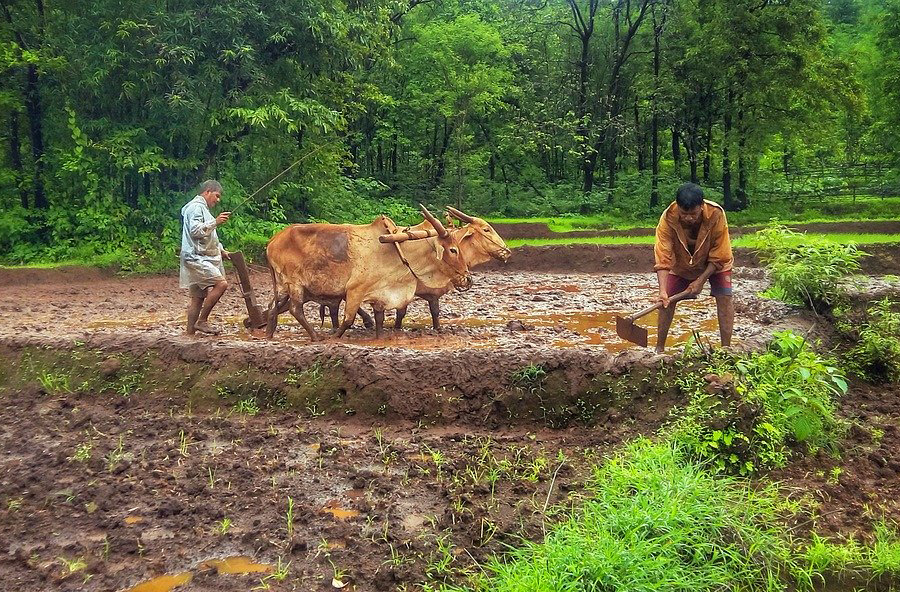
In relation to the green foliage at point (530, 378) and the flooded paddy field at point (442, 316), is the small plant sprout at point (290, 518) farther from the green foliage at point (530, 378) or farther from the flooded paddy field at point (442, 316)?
the flooded paddy field at point (442, 316)

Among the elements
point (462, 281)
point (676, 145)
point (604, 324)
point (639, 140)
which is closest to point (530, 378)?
point (462, 281)

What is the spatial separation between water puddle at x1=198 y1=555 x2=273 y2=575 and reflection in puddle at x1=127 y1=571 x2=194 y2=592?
0.41 feet

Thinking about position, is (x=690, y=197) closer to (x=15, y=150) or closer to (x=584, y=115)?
(x=15, y=150)

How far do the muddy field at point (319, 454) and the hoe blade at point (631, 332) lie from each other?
55 cm

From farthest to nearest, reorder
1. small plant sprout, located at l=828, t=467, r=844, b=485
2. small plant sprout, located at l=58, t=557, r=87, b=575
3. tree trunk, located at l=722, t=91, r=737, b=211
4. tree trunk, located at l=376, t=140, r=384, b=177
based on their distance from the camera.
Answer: tree trunk, located at l=376, t=140, r=384, b=177, tree trunk, located at l=722, t=91, r=737, b=211, small plant sprout, located at l=828, t=467, r=844, b=485, small plant sprout, located at l=58, t=557, r=87, b=575

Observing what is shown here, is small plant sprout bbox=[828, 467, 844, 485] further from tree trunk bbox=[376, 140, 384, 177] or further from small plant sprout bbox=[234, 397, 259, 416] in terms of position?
tree trunk bbox=[376, 140, 384, 177]

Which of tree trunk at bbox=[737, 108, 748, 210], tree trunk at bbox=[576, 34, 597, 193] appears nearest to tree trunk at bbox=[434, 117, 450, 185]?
tree trunk at bbox=[576, 34, 597, 193]

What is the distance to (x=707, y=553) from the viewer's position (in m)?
3.86

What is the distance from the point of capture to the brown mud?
22.2 metres

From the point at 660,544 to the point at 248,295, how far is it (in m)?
6.83

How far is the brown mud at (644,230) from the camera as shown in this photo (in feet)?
72.8

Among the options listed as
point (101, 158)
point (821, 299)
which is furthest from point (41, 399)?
point (101, 158)

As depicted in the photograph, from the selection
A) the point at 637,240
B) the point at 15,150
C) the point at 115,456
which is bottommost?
the point at 115,456

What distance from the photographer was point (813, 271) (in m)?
8.65
